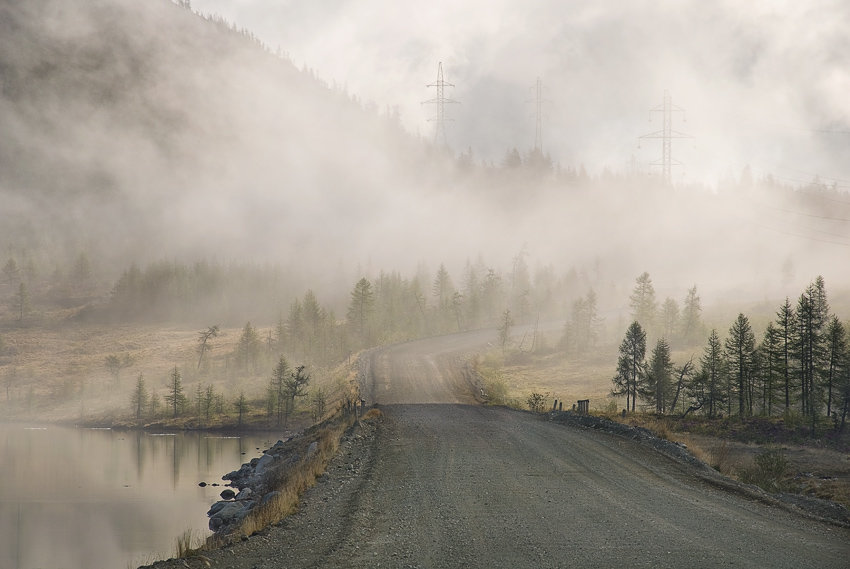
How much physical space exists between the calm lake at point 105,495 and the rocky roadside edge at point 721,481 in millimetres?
18675

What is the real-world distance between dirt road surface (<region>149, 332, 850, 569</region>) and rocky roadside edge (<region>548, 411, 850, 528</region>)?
513 millimetres

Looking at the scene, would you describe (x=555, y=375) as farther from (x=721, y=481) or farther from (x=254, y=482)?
(x=721, y=481)

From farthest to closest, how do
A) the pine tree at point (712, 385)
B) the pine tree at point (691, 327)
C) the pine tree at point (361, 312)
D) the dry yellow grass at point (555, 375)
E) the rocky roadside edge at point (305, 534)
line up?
the pine tree at point (361, 312), the pine tree at point (691, 327), the dry yellow grass at point (555, 375), the pine tree at point (712, 385), the rocky roadside edge at point (305, 534)

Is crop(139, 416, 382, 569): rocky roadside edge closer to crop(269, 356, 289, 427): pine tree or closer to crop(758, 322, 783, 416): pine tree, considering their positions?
crop(758, 322, 783, 416): pine tree

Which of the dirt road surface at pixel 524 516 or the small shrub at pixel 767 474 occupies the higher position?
the dirt road surface at pixel 524 516

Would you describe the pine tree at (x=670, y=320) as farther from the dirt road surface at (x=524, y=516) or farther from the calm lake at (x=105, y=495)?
the dirt road surface at (x=524, y=516)

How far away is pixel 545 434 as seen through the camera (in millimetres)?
27188

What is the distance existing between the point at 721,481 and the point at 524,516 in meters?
8.15

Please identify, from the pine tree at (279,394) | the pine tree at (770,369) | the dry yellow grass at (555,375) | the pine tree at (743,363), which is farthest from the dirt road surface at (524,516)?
the pine tree at (279,394)

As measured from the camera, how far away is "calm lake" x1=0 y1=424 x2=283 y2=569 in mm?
27781

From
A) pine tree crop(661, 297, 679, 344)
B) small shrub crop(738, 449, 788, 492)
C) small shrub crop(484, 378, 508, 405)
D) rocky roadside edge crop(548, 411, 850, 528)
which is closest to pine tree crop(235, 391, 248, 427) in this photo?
small shrub crop(484, 378, 508, 405)

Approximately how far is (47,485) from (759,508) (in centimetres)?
4537

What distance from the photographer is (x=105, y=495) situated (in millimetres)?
41281

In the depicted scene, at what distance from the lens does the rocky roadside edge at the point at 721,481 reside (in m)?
16.4
